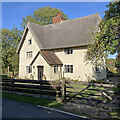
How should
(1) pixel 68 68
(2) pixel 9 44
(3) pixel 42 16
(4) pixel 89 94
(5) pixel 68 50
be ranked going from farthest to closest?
(2) pixel 9 44
(3) pixel 42 16
(5) pixel 68 50
(1) pixel 68 68
(4) pixel 89 94

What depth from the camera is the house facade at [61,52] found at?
20.0 metres

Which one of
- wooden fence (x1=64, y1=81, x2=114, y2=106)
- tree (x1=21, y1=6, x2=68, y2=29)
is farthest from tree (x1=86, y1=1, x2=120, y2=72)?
tree (x1=21, y1=6, x2=68, y2=29)

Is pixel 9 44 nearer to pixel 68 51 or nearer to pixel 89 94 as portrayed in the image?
pixel 68 51

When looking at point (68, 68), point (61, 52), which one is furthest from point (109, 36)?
point (61, 52)

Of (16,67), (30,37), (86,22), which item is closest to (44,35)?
(30,37)

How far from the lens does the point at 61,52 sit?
2217cm

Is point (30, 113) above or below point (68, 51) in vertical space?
below

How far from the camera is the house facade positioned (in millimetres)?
19969

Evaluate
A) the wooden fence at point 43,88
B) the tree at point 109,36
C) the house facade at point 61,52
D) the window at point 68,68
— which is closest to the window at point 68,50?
the house facade at point 61,52

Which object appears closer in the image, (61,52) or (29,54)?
(61,52)

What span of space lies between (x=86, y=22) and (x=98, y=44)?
16.8 meters

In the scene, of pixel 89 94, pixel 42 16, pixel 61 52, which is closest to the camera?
pixel 89 94

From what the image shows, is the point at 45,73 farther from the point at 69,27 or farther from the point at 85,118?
the point at 85,118

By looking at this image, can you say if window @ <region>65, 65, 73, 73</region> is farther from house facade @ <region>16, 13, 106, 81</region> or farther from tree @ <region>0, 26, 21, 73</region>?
tree @ <region>0, 26, 21, 73</region>
